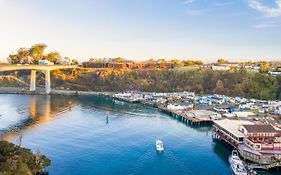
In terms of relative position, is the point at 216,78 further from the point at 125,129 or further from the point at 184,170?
the point at 184,170

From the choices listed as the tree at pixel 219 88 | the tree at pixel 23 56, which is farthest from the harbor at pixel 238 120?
the tree at pixel 23 56

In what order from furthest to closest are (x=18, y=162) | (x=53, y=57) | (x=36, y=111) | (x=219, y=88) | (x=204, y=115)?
1. (x=53, y=57)
2. (x=219, y=88)
3. (x=36, y=111)
4. (x=204, y=115)
5. (x=18, y=162)

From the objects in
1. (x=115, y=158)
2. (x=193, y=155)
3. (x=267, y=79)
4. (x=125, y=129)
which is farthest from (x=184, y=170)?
(x=267, y=79)

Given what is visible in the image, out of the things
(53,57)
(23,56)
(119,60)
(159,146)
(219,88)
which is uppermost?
(23,56)

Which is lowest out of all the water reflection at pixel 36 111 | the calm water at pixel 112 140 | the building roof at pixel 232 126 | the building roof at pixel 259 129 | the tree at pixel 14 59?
the calm water at pixel 112 140

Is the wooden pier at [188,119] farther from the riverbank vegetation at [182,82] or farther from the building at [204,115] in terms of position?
the riverbank vegetation at [182,82]

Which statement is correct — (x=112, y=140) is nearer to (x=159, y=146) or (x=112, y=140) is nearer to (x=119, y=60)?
(x=159, y=146)

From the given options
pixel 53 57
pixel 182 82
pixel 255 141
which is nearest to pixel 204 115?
pixel 255 141

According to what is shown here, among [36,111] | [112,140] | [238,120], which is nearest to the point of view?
[112,140]
